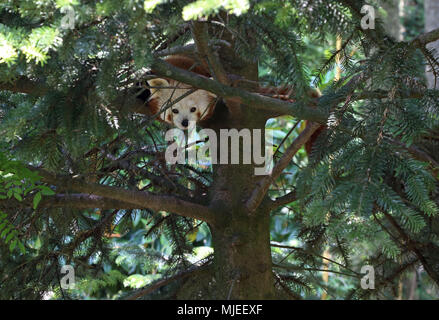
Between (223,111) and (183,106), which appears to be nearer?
(223,111)

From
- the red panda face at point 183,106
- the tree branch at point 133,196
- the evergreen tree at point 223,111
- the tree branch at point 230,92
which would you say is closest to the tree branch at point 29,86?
the evergreen tree at point 223,111

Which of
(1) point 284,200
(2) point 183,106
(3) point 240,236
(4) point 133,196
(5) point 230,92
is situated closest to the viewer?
(5) point 230,92

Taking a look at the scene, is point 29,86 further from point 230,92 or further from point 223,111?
point 223,111

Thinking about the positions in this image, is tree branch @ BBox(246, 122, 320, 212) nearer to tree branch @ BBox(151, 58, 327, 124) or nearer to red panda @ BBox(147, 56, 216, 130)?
tree branch @ BBox(151, 58, 327, 124)

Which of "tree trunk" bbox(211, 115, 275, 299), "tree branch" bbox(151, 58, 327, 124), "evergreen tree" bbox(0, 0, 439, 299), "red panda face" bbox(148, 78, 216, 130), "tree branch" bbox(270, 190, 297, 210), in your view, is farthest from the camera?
"red panda face" bbox(148, 78, 216, 130)

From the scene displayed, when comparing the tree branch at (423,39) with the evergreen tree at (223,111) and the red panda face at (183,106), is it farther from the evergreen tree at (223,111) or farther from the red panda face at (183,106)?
the red panda face at (183,106)

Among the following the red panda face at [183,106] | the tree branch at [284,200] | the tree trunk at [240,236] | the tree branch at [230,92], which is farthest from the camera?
the red panda face at [183,106]

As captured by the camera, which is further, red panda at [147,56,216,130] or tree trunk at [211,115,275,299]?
red panda at [147,56,216,130]

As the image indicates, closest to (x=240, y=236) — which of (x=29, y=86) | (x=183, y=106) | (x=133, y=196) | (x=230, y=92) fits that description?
(x=133, y=196)

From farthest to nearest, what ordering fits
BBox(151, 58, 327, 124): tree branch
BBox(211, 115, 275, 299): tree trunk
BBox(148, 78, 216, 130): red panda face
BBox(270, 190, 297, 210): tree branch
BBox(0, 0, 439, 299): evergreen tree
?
BBox(148, 78, 216, 130): red panda face
BBox(270, 190, 297, 210): tree branch
BBox(211, 115, 275, 299): tree trunk
BBox(151, 58, 327, 124): tree branch
BBox(0, 0, 439, 299): evergreen tree

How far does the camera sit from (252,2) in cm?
131

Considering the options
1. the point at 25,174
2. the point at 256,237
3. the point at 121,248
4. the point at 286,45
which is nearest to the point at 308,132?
the point at 256,237

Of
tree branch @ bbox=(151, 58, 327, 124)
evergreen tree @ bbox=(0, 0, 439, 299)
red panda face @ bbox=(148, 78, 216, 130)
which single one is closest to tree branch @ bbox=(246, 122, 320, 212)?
evergreen tree @ bbox=(0, 0, 439, 299)

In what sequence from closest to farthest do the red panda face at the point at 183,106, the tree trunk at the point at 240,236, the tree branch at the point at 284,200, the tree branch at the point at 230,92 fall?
the tree branch at the point at 230,92, the tree trunk at the point at 240,236, the tree branch at the point at 284,200, the red panda face at the point at 183,106
